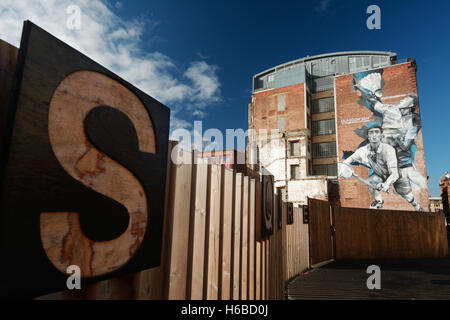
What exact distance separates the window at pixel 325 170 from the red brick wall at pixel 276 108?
17.1ft

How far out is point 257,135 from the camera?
3319 centimetres

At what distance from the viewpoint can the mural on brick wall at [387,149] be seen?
943 inches

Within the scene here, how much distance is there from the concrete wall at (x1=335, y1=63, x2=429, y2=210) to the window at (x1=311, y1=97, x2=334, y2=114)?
3167 millimetres

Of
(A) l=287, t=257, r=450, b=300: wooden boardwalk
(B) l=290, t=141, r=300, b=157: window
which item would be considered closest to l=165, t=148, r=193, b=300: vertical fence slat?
(A) l=287, t=257, r=450, b=300: wooden boardwalk

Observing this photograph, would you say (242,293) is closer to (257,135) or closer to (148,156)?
(148,156)

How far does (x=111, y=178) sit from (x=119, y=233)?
0.92 feet

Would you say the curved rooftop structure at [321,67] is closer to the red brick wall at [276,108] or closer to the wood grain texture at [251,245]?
the red brick wall at [276,108]

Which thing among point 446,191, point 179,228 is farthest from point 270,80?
point 179,228

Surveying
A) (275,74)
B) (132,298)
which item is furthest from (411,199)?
(132,298)

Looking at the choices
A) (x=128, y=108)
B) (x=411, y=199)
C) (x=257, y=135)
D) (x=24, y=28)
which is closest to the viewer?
(x=24, y=28)

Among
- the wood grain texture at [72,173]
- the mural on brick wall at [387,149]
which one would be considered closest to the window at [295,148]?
the mural on brick wall at [387,149]

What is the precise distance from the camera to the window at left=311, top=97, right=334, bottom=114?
32.3 m

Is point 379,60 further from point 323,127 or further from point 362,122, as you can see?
point 362,122

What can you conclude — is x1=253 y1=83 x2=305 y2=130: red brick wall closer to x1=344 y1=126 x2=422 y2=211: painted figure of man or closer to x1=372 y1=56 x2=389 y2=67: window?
x1=344 y1=126 x2=422 y2=211: painted figure of man
